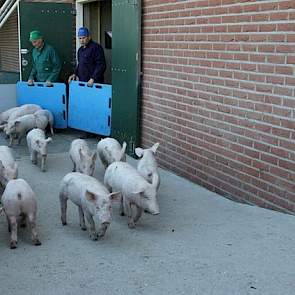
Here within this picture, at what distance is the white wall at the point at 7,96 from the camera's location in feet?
35.7

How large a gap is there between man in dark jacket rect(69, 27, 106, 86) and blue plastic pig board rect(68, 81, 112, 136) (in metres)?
0.21

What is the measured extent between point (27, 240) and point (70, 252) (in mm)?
521

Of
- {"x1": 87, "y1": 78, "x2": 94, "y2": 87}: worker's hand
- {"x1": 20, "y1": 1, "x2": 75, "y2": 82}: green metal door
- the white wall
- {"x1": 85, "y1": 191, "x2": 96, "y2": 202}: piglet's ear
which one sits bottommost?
{"x1": 85, "y1": 191, "x2": 96, "y2": 202}: piglet's ear

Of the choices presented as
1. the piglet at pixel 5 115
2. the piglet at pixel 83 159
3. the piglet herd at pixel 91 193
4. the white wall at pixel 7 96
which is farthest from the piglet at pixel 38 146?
the white wall at pixel 7 96

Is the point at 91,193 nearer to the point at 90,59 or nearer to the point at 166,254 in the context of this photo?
the point at 166,254

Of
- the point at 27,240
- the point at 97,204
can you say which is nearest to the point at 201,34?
the point at 97,204

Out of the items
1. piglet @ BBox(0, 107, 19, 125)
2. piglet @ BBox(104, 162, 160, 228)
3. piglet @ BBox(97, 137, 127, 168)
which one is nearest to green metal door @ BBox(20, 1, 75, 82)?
piglet @ BBox(0, 107, 19, 125)

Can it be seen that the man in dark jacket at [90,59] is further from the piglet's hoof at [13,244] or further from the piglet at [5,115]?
the piglet's hoof at [13,244]

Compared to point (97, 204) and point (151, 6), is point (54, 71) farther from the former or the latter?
point (97, 204)

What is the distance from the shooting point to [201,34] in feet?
21.2

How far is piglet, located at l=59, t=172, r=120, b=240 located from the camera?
4.57 m

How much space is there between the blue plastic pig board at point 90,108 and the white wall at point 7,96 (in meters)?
1.55

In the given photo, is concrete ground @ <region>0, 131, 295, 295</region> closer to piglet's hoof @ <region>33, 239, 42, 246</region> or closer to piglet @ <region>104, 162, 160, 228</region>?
piglet's hoof @ <region>33, 239, 42, 246</region>

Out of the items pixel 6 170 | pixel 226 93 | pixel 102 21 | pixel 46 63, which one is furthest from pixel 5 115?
pixel 226 93
